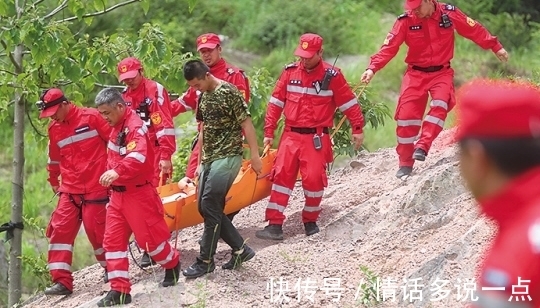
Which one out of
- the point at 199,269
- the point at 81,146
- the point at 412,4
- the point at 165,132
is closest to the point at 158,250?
the point at 199,269

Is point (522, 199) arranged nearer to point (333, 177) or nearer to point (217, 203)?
point (217, 203)

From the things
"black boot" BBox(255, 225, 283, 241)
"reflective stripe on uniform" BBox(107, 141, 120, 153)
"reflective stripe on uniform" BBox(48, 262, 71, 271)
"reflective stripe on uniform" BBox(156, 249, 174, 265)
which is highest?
"reflective stripe on uniform" BBox(107, 141, 120, 153)

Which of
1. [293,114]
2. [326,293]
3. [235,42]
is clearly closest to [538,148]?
[326,293]

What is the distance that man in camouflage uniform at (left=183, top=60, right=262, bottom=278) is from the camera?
6.13 m

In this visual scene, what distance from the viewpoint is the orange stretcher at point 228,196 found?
6.76 metres

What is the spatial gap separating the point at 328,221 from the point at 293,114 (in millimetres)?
965

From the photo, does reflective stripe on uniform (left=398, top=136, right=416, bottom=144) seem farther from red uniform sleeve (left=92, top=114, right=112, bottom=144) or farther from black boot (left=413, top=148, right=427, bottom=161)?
red uniform sleeve (left=92, top=114, right=112, bottom=144)

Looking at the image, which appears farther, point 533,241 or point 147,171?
point 147,171

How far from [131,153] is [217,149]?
62cm

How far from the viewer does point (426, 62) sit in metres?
7.26

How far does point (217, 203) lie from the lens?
6.15 metres

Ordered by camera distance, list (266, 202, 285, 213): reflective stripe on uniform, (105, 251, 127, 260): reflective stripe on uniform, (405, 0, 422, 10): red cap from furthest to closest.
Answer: (266, 202, 285, 213): reflective stripe on uniform, (405, 0, 422, 10): red cap, (105, 251, 127, 260): reflective stripe on uniform

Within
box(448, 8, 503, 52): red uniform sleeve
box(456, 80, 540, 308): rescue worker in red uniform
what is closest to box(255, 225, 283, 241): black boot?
box(448, 8, 503, 52): red uniform sleeve

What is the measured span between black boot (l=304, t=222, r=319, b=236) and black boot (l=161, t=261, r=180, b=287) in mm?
1301
